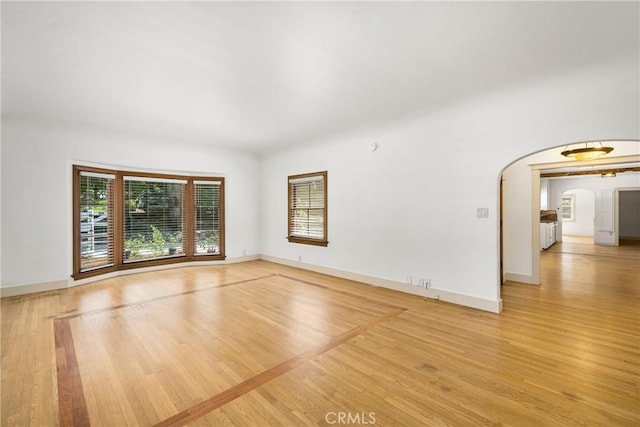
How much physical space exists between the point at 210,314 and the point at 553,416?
3506 mm

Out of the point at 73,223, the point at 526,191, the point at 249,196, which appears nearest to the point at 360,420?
the point at 526,191

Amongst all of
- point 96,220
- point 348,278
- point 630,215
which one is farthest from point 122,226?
point 630,215

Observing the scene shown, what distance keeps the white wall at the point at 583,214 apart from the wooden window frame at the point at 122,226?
587 inches

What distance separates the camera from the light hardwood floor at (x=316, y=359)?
6.16ft

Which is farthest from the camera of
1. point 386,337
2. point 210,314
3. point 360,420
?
point 210,314

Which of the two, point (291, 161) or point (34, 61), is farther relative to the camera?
point (291, 161)

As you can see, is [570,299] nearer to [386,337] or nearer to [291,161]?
[386,337]

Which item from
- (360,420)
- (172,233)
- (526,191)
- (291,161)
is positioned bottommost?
(360,420)

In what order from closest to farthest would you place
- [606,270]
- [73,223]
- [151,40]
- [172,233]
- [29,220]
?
[151,40] → [29,220] → [73,223] → [606,270] → [172,233]

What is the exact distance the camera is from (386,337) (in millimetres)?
2969

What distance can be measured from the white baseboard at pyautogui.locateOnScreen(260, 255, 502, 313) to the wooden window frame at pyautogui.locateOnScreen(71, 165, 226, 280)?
2494 mm

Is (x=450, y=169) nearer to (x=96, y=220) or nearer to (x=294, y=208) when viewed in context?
(x=294, y=208)

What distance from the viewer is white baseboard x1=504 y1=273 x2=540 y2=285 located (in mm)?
5059

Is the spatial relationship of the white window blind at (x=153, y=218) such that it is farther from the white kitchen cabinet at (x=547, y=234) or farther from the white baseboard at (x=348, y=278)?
the white kitchen cabinet at (x=547, y=234)
